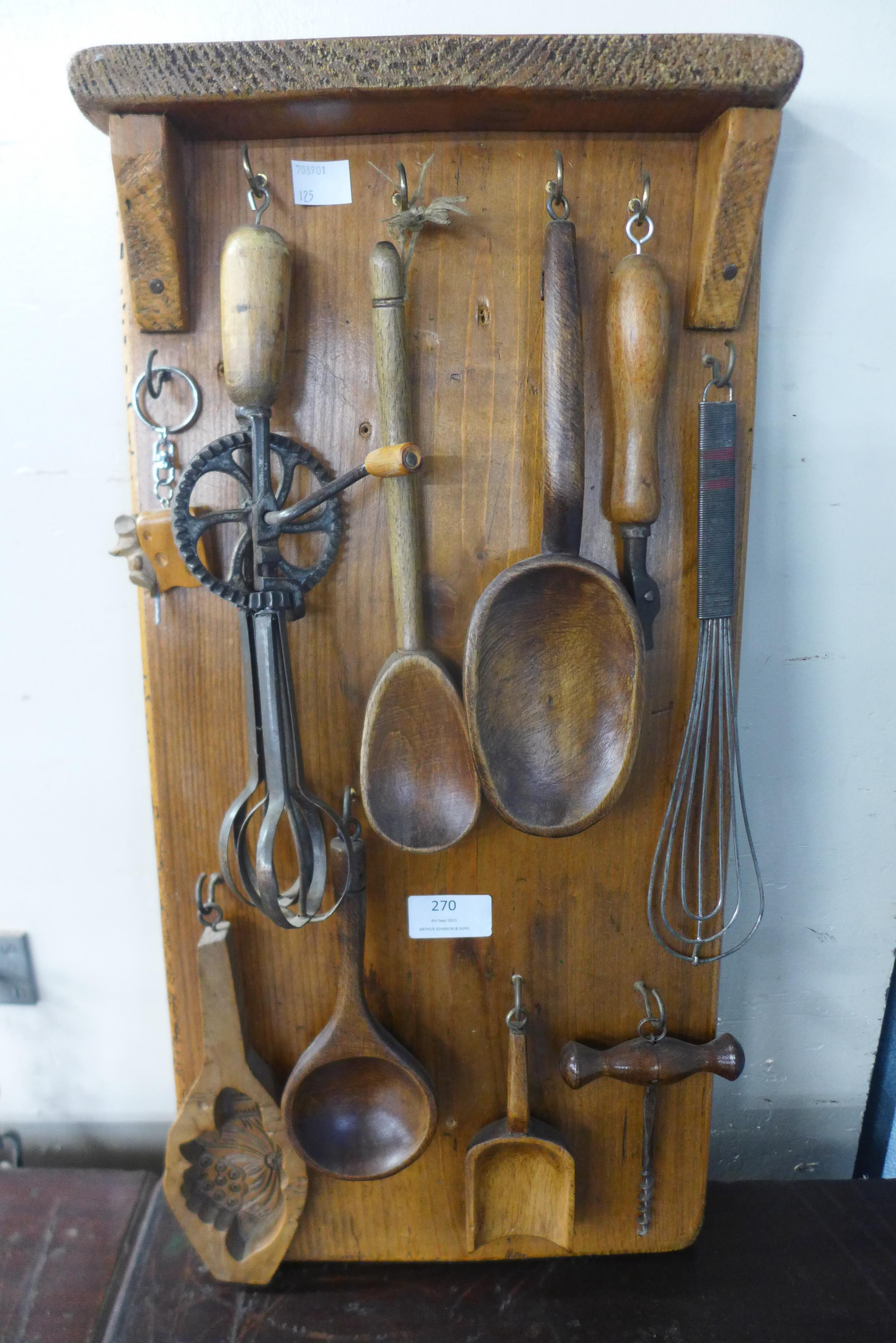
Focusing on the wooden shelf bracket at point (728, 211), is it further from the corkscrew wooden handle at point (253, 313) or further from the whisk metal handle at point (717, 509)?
the corkscrew wooden handle at point (253, 313)

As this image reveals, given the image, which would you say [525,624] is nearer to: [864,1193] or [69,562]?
[69,562]

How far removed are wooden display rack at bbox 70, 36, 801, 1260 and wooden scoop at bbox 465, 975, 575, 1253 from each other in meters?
0.02

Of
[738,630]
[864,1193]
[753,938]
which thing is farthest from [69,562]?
[864,1193]

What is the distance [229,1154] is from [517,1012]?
0.28 metres

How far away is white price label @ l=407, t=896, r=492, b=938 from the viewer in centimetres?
66

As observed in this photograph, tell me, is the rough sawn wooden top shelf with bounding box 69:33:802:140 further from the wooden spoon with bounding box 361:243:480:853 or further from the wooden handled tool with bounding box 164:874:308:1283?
the wooden handled tool with bounding box 164:874:308:1283

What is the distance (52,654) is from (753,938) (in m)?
0.70

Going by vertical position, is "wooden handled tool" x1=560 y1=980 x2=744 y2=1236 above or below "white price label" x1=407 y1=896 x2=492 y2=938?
below

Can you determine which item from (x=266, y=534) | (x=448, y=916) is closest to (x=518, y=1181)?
(x=448, y=916)

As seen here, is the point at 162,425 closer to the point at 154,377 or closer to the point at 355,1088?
the point at 154,377

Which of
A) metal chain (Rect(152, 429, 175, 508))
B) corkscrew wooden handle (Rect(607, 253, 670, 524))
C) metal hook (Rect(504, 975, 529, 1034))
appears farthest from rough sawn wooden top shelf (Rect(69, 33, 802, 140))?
metal hook (Rect(504, 975, 529, 1034))

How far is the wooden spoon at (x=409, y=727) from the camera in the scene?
0.58 metres

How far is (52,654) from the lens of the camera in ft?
2.40

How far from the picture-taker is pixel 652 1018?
67 centimetres
